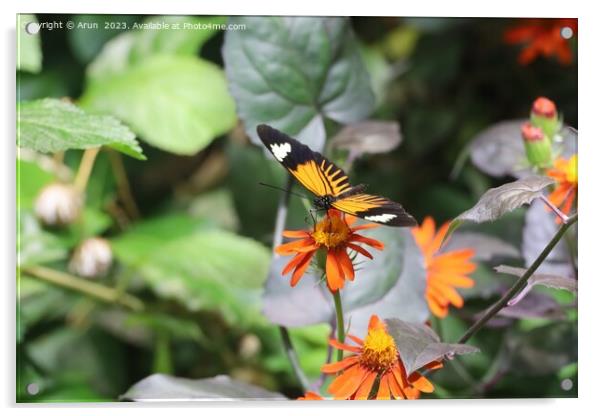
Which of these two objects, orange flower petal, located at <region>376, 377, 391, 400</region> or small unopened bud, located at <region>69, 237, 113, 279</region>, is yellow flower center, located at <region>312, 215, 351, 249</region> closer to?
orange flower petal, located at <region>376, 377, 391, 400</region>

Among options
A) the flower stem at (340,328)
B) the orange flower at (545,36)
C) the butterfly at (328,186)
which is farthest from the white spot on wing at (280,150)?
the orange flower at (545,36)

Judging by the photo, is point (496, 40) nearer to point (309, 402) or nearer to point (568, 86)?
point (568, 86)

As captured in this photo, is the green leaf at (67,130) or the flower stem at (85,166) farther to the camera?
the flower stem at (85,166)

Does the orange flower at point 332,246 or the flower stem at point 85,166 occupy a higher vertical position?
the flower stem at point 85,166

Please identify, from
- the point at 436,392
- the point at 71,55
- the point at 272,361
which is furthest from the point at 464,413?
the point at 71,55

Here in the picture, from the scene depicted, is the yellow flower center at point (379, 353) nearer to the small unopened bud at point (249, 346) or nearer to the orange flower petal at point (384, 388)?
the orange flower petal at point (384, 388)

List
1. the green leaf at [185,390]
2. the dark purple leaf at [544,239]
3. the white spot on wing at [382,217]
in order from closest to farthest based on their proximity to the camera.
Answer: the white spot on wing at [382,217] → the green leaf at [185,390] → the dark purple leaf at [544,239]

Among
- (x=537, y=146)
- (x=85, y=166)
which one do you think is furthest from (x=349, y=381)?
(x=85, y=166)
